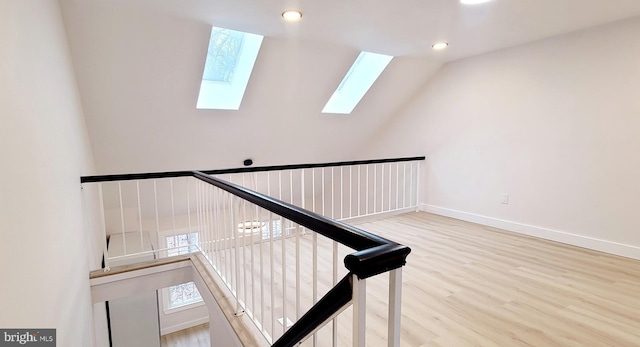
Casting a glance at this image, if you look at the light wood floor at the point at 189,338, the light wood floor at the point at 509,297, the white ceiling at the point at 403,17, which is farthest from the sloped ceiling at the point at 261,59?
the light wood floor at the point at 189,338

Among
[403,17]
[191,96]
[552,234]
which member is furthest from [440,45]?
[191,96]

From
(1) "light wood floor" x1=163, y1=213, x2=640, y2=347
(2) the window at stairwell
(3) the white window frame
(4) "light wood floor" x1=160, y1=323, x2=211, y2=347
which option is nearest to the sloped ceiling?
(3) the white window frame

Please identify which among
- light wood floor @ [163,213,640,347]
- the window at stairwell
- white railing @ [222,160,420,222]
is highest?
white railing @ [222,160,420,222]

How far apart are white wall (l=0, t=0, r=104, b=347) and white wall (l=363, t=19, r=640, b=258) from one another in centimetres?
429

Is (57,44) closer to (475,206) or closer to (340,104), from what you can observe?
(340,104)

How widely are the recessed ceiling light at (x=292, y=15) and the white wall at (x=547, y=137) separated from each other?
2580 millimetres

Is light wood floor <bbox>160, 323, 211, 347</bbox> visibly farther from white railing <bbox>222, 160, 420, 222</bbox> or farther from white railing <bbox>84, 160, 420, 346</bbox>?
white railing <bbox>222, 160, 420, 222</bbox>

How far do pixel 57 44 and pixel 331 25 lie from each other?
2.15 meters

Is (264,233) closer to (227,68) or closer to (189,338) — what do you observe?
(189,338)

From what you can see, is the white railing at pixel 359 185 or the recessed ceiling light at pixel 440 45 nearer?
the recessed ceiling light at pixel 440 45

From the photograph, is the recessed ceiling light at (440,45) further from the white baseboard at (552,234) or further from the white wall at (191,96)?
the white baseboard at (552,234)

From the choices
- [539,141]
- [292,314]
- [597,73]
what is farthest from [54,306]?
[597,73]

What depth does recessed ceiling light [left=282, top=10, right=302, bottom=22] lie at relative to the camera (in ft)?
8.70

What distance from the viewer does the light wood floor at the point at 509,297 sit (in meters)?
1.91
